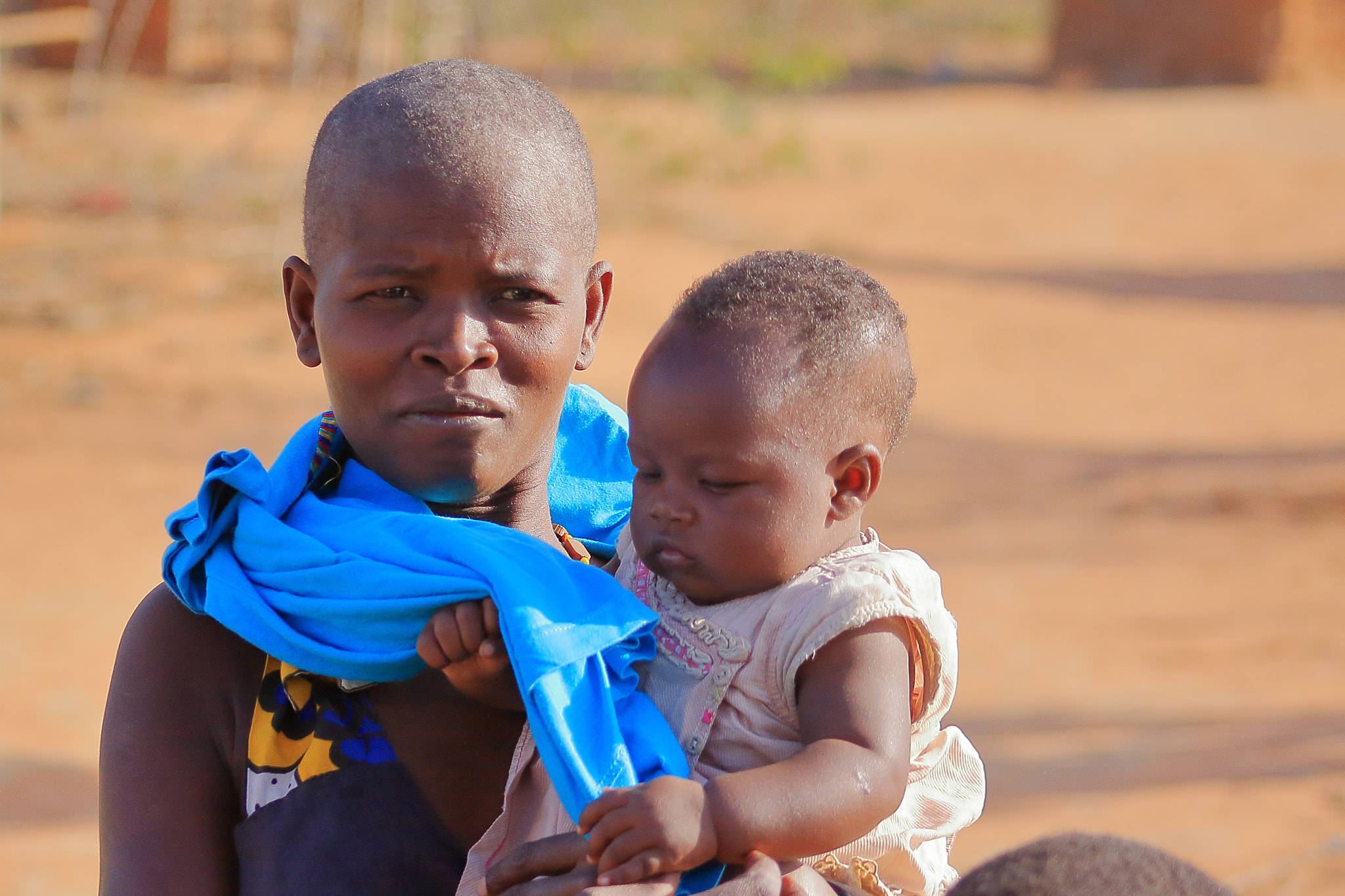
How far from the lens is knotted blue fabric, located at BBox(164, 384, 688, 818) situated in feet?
4.86

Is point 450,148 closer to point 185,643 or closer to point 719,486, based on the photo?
point 719,486

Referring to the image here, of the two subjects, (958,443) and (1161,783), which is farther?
(958,443)

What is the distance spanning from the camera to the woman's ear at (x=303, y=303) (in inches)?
Answer: 68.3

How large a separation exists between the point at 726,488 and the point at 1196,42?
67.1 ft

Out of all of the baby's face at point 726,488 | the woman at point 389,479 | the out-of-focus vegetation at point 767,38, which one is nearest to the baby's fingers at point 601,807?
the woman at point 389,479

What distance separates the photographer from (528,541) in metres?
1.60

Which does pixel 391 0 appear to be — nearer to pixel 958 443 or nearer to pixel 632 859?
pixel 958 443

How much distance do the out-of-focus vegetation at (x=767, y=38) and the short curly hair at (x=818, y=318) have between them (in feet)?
47.0

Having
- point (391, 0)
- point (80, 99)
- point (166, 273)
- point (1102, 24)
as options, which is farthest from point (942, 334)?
point (1102, 24)

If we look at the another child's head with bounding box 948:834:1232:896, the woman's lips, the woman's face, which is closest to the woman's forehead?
the woman's face

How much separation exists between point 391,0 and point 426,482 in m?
8.92

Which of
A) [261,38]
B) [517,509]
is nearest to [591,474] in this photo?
[517,509]

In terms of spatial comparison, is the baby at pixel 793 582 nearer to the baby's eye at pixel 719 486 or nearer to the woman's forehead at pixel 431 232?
the baby's eye at pixel 719 486

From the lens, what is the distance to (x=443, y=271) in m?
1.63
